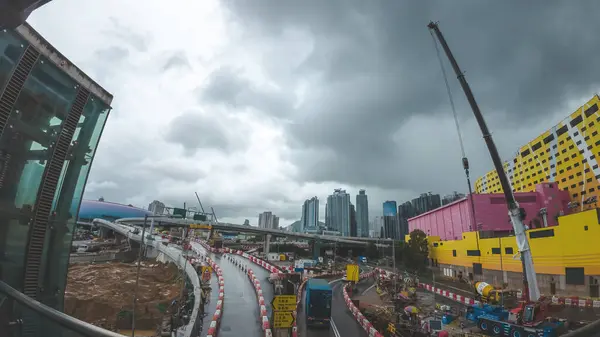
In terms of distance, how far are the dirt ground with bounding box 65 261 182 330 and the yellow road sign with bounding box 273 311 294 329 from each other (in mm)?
14751

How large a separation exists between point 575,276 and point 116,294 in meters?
55.1

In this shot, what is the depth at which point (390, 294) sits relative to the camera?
123ft

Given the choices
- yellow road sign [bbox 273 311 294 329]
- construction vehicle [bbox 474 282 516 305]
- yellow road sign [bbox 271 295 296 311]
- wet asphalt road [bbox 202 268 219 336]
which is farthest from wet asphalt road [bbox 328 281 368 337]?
construction vehicle [bbox 474 282 516 305]

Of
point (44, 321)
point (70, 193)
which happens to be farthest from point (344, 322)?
point (44, 321)

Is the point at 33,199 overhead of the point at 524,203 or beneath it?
beneath

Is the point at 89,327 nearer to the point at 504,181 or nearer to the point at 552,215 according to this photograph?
the point at 504,181

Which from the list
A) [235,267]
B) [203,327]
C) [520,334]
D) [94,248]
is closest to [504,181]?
[520,334]

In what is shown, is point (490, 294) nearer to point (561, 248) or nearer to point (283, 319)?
point (561, 248)

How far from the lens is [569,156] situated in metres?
78.6

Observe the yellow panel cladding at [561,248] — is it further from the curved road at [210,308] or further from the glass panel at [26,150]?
the glass panel at [26,150]

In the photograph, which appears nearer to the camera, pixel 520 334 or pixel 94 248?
pixel 520 334

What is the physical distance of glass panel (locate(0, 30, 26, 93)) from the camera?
5340mm

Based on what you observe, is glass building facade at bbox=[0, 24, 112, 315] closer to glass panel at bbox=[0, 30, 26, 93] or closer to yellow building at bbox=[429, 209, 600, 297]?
glass panel at bbox=[0, 30, 26, 93]

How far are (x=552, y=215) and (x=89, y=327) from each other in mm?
92719
